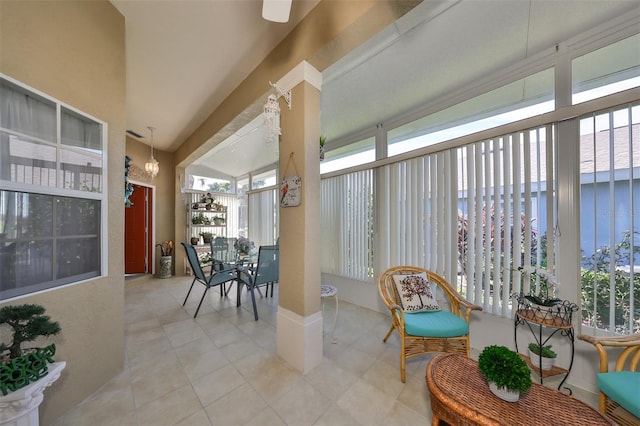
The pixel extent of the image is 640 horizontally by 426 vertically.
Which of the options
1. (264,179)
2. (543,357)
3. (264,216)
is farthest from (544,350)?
(264,179)

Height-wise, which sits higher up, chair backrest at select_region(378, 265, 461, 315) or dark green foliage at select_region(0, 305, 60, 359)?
dark green foliage at select_region(0, 305, 60, 359)

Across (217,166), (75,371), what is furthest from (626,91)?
(217,166)

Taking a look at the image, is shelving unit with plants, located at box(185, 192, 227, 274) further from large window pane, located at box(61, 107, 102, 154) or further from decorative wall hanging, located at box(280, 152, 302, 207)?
decorative wall hanging, located at box(280, 152, 302, 207)

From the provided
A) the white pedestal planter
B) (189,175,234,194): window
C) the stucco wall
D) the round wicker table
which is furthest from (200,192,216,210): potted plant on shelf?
the round wicker table

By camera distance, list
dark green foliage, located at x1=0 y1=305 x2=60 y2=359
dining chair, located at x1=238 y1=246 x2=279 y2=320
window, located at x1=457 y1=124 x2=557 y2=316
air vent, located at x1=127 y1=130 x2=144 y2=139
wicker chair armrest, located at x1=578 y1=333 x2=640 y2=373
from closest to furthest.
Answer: dark green foliage, located at x1=0 y1=305 x2=60 y2=359 < wicker chair armrest, located at x1=578 y1=333 x2=640 y2=373 < window, located at x1=457 y1=124 x2=557 y2=316 < dining chair, located at x1=238 y1=246 x2=279 y2=320 < air vent, located at x1=127 y1=130 x2=144 y2=139

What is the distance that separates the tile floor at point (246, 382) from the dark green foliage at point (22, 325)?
0.69 m

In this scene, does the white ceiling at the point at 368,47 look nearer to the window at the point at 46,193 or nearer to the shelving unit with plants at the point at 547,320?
the window at the point at 46,193

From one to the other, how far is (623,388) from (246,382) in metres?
2.22

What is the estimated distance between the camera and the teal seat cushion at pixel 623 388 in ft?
3.31

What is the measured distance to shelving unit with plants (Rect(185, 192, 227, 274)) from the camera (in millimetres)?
5078

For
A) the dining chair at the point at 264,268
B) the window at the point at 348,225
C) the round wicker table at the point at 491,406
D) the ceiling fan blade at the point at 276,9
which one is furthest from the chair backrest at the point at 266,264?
the ceiling fan blade at the point at 276,9

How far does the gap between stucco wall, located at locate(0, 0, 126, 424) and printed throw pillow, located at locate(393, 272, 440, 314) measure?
243 cm

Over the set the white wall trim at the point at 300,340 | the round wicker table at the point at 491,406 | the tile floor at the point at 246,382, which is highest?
the round wicker table at the point at 491,406

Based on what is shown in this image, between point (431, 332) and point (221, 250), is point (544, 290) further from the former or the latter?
point (221, 250)
